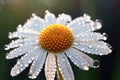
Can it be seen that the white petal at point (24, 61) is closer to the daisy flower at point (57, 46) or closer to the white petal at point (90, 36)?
the daisy flower at point (57, 46)

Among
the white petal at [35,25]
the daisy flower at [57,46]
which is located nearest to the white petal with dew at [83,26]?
the daisy flower at [57,46]

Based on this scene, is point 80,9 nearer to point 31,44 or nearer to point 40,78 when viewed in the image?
point 40,78

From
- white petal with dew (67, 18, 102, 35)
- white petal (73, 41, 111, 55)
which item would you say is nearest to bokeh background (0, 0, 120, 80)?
white petal with dew (67, 18, 102, 35)

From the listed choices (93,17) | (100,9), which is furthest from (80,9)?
(93,17)

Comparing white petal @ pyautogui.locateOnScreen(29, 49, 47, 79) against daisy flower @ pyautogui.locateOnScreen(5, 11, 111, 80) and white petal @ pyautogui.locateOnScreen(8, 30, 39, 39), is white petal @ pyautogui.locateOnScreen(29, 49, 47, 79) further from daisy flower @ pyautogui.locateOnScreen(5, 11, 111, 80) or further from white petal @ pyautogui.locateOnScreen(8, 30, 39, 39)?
white petal @ pyautogui.locateOnScreen(8, 30, 39, 39)

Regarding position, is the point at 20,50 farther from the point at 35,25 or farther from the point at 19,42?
the point at 35,25

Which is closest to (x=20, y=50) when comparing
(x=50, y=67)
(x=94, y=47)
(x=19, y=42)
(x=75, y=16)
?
(x=19, y=42)

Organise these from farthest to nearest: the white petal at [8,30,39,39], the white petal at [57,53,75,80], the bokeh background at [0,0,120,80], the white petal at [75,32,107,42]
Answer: the bokeh background at [0,0,120,80]
the white petal at [8,30,39,39]
the white petal at [75,32,107,42]
the white petal at [57,53,75,80]
